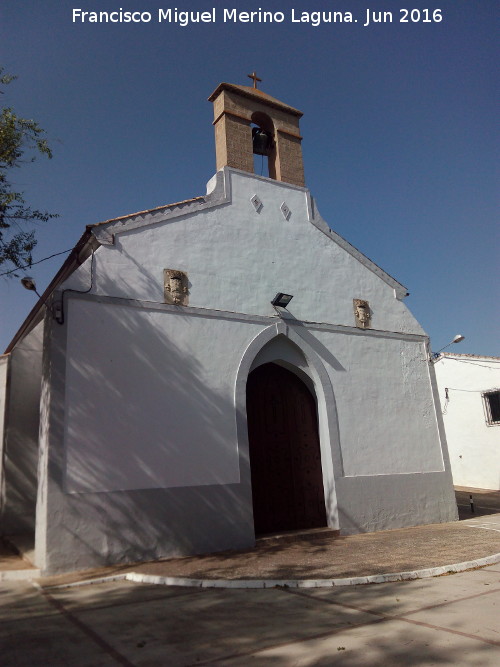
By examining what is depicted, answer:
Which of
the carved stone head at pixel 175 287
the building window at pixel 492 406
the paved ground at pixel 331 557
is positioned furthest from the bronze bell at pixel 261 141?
the building window at pixel 492 406

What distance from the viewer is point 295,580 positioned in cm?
609

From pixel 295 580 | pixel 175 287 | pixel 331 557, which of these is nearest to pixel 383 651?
pixel 295 580

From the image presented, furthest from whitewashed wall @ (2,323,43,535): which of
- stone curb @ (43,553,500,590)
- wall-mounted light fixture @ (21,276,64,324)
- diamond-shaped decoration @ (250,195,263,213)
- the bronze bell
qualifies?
the bronze bell

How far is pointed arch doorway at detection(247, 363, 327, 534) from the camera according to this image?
32.7 ft

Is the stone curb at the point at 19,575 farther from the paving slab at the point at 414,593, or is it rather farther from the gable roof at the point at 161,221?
the gable roof at the point at 161,221

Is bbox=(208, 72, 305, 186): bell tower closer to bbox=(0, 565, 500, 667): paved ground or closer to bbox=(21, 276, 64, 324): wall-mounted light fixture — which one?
bbox=(21, 276, 64, 324): wall-mounted light fixture

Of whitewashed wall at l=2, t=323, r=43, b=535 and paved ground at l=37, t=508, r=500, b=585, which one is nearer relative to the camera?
paved ground at l=37, t=508, r=500, b=585

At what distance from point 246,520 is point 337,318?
186 inches

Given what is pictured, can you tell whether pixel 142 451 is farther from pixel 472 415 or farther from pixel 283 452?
pixel 472 415

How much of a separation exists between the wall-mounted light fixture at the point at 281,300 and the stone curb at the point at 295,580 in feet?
18.0

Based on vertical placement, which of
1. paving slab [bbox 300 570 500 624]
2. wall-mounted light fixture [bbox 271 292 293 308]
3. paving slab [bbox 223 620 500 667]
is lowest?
paving slab [bbox 300 570 500 624]

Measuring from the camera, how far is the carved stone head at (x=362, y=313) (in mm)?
11602

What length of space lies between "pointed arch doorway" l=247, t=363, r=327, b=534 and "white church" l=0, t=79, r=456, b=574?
Answer: 1.2 inches

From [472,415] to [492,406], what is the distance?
90cm
